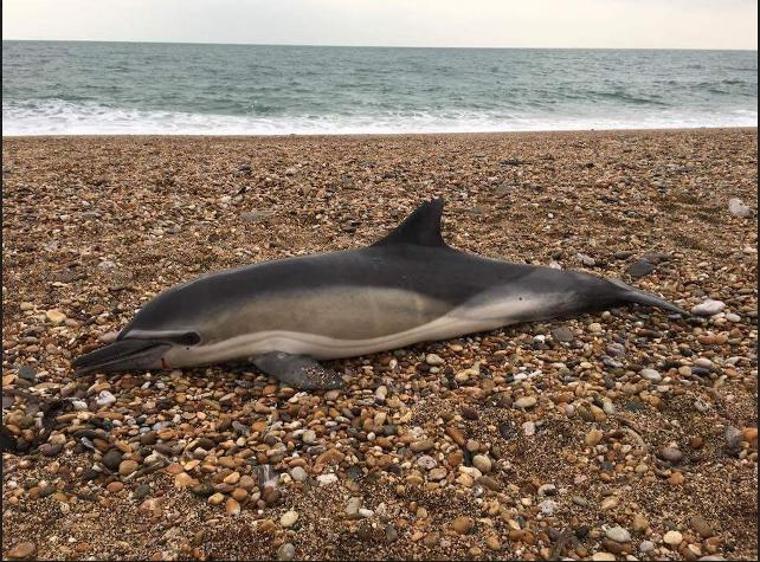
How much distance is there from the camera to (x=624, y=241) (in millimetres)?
7305

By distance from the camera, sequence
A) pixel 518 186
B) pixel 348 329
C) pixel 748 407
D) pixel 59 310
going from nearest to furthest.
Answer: pixel 748 407 → pixel 348 329 → pixel 59 310 → pixel 518 186

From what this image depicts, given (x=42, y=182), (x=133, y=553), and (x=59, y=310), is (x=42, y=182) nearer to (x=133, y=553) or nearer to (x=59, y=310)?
(x=59, y=310)

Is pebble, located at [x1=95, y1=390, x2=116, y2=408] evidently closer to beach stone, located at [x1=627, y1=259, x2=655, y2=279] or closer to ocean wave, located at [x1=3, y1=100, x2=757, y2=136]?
beach stone, located at [x1=627, y1=259, x2=655, y2=279]

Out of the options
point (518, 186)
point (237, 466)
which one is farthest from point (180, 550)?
point (518, 186)

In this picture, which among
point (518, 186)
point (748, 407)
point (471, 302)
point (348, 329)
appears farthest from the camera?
point (518, 186)

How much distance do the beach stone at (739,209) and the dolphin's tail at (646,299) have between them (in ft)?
9.98

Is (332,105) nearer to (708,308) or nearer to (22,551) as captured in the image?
(708,308)

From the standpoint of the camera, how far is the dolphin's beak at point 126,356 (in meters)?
4.68

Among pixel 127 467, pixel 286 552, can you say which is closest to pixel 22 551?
pixel 127 467

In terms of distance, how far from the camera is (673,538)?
3.19 m

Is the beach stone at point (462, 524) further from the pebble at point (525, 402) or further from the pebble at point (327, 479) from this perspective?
the pebble at point (525, 402)

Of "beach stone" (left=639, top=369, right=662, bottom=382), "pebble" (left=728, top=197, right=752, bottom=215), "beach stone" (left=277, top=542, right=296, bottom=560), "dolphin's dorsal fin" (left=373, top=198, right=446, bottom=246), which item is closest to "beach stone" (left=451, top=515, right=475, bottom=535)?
"beach stone" (left=277, top=542, right=296, bottom=560)

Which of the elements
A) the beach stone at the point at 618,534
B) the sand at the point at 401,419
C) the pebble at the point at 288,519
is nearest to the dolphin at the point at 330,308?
the sand at the point at 401,419

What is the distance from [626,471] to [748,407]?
1209 millimetres
